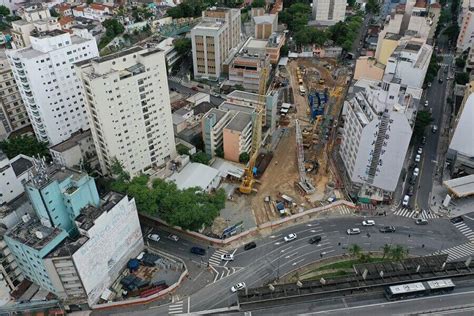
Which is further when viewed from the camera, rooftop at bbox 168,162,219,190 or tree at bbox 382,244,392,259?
rooftop at bbox 168,162,219,190

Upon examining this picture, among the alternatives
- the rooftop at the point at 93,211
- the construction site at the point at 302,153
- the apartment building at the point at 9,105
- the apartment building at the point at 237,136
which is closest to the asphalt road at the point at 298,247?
the construction site at the point at 302,153

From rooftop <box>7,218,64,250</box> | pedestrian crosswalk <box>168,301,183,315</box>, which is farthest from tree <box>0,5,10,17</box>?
pedestrian crosswalk <box>168,301,183,315</box>

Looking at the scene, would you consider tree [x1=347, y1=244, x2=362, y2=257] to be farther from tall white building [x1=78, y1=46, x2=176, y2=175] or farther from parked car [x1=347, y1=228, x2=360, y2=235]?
tall white building [x1=78, y1=46, x2=176, y2=175]

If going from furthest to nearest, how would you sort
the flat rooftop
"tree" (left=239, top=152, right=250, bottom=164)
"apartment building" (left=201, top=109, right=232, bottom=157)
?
"tree" (left=239, top=152, right=250, bottom=164) → "apartment building" (left=201, top=109, right=232, bottom=157) → the flat rooftop

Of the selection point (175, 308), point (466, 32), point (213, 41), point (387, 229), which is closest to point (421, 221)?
point (387, 229)

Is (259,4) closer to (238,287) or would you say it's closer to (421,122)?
(421,122)

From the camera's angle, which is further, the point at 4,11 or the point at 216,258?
the point at 4,11
